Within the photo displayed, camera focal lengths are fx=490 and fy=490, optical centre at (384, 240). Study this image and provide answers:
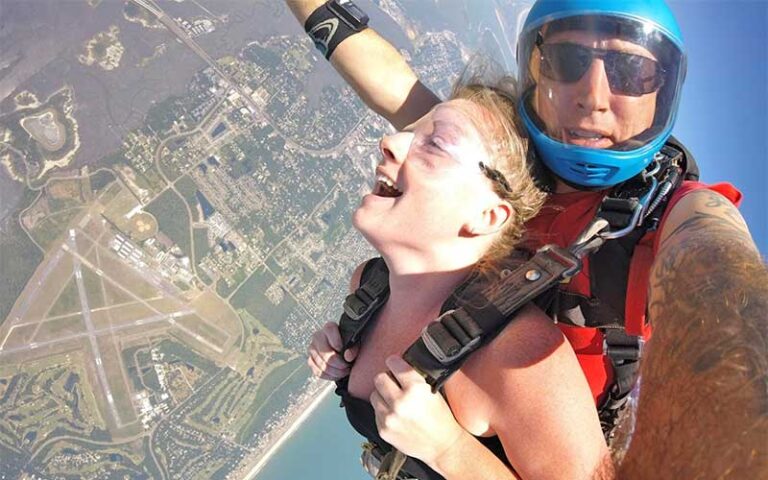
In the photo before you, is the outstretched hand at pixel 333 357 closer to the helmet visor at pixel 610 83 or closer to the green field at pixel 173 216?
the helmet visor at pixel 610 83

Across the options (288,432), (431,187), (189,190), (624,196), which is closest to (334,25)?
(431,187)

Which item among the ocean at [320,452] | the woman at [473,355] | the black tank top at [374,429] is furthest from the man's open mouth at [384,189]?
the ocean at [320,452]

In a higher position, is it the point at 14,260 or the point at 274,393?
the point at 14,260

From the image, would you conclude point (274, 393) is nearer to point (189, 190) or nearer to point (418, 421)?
point (189, 190)

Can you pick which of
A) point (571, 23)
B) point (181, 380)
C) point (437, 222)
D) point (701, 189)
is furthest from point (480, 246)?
point (181, 380)

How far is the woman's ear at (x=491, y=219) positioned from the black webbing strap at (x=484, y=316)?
0.76 feet

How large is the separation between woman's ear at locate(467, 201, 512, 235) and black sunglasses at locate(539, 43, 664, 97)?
44 cm

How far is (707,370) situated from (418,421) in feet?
2.20

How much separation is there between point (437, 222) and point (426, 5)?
87.5 feet

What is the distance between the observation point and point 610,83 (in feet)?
4.68

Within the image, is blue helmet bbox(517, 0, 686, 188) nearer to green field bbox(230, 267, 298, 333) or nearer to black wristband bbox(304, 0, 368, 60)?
black wristband bbox(304, 0, 368, 60)

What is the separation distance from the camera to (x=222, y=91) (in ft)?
46.9

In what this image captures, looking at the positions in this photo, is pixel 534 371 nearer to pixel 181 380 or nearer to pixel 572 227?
pixel 572 227

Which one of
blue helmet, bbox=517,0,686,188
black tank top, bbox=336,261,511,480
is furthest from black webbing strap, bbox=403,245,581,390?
blue helmet, bbox=517,0,686,188
